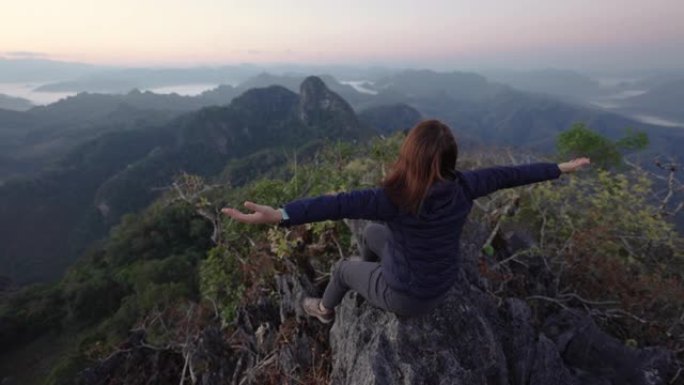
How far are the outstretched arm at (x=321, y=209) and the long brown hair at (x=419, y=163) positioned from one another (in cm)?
15

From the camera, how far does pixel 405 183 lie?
2885 mm

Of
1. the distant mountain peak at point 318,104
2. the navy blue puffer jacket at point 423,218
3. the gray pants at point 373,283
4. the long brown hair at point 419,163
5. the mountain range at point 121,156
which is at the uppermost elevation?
the long brown hair at point 419,163

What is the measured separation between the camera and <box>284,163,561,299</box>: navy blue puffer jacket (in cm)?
286

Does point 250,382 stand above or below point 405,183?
below

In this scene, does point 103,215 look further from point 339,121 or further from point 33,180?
point 339,121

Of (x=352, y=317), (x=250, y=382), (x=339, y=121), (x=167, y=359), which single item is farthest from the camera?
(x=339, y=121)

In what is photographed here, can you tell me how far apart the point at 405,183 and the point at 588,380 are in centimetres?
367

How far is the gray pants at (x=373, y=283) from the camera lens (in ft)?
11.6

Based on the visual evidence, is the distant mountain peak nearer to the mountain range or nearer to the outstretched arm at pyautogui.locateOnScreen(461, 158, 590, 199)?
the mountain range

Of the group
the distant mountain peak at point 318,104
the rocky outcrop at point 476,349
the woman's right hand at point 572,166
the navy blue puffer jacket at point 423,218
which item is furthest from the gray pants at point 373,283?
the distant mountain peak at point 318,104

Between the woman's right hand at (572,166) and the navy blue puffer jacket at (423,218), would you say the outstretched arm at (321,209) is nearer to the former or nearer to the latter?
the navy blue puffer jacket at (423,218)

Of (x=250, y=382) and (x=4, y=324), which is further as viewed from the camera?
(x=4, y=324)

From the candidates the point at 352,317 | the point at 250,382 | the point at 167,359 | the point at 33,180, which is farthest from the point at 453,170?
the point at 33,180

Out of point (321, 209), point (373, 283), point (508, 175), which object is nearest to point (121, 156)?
point (373, 283)
